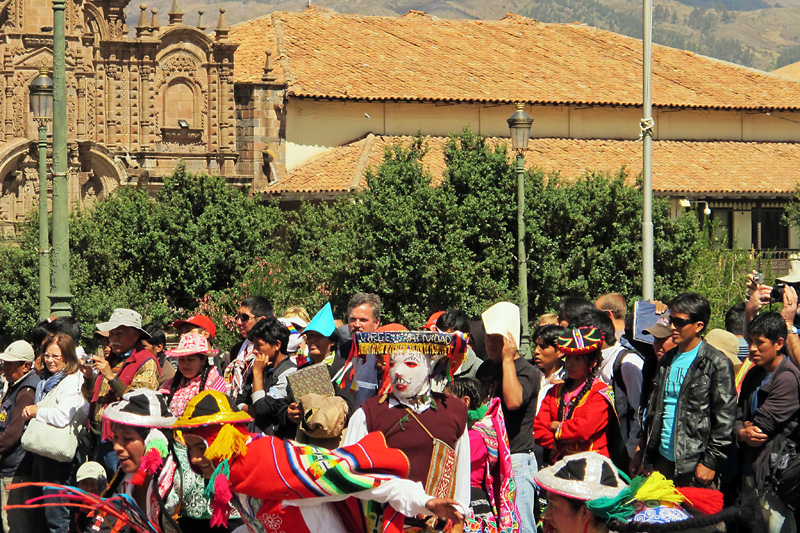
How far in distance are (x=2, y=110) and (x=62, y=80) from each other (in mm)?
24962

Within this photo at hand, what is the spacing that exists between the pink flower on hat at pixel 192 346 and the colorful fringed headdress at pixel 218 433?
231 centimetres

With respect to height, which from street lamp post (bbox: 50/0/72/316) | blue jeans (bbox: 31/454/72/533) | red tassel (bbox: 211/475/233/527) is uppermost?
street lamp post (bbox: 50/0/72/316)

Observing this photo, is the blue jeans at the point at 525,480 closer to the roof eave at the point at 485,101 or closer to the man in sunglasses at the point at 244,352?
the man in sunglasses at the point at 244,352

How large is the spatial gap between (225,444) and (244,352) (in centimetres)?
393

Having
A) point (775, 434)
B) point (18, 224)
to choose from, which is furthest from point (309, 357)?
point (18, 224)

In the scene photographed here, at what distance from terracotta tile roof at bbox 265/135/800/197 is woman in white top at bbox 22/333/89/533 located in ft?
76.3

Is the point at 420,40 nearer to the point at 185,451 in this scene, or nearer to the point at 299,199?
the point at 299,199

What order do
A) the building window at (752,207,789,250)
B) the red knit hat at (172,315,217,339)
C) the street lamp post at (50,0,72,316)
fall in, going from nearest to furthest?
the red knit hat at (172,315,217,339) < the street lamp post at (50,0,72,316) < the building window at (752,207,789,250)

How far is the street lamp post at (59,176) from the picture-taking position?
1327 cm

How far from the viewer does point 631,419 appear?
8.76 metres

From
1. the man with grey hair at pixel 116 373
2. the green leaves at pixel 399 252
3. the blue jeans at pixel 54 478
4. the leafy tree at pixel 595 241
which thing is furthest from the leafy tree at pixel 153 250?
the blue jeans at pixel 54 478

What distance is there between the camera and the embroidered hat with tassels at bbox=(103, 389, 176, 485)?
654 centimetres

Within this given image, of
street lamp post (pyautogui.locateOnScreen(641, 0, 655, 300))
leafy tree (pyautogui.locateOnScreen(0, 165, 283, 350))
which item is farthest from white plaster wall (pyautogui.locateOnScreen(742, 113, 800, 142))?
street lamp post (pyautogui.locateOnScreen(641, 0, 655, 300))

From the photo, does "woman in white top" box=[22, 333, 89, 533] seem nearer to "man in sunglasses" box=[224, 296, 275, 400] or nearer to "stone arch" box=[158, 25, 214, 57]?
"man in sunglasses" box=[224, 296, 275, 400]
